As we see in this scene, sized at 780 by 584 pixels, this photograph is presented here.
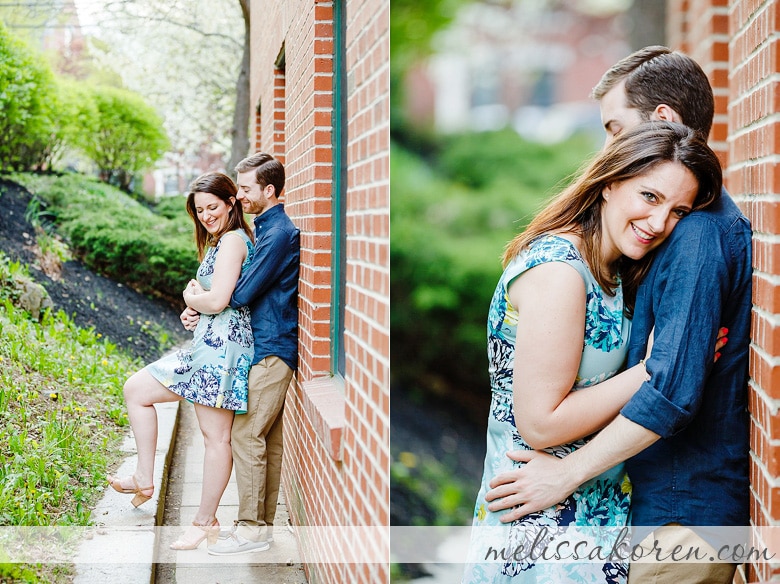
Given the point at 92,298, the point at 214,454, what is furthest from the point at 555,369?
the point at 92,298

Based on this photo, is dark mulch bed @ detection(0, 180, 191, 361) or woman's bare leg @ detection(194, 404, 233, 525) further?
dark mulch bed @ detection(0, 180, 191, 361)

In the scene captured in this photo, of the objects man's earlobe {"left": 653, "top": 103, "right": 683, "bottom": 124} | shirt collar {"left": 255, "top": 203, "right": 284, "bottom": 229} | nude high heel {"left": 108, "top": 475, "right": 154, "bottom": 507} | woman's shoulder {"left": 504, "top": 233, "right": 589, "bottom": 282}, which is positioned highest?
man's earlobe {"left": 653, "top": 103, "right": 683, "bottom": 124}

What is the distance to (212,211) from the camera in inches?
187

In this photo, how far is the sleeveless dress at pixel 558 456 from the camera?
2.30m

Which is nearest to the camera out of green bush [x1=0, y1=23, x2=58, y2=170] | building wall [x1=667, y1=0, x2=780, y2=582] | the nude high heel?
building wall [x1=667, y1=0, x2=780, y2=582]

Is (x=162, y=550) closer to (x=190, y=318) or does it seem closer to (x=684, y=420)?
(x=190, y=318)

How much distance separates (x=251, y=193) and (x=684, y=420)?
310cm

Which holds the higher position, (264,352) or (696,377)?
(696,377)

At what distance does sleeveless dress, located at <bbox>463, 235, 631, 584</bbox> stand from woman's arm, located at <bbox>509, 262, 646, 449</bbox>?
0.20ft

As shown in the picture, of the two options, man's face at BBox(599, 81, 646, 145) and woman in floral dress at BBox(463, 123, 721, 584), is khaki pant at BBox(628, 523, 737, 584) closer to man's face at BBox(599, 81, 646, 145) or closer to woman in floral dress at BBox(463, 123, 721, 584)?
woman in floral dress at BBox(463, 123, 721, 584)

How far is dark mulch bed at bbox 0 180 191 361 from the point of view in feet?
37.8

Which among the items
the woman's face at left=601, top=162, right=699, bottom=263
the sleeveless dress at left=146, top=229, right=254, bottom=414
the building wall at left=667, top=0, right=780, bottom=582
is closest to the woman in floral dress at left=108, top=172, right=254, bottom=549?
the sleeveless dress at left=146, top=229, right=254, bottom=414

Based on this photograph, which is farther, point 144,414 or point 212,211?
point 144,414

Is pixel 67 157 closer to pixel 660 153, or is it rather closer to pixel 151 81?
pixel 151 81
